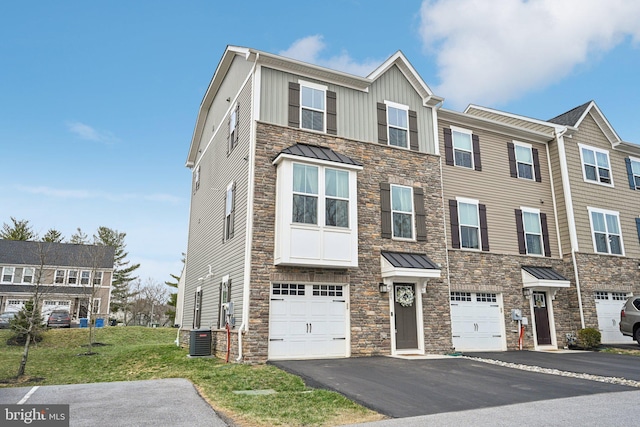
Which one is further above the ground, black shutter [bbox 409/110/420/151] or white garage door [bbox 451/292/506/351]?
black shutter [bbox 409/110/420/151]

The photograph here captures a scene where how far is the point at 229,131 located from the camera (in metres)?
16.2

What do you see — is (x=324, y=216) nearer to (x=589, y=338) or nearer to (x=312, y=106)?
(x=312, y=106)

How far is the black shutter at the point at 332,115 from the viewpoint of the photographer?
568 inches

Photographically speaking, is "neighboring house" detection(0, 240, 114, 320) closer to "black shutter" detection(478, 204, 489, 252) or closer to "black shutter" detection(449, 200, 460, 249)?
"black shutter" detection(449, 200, 460, 249)

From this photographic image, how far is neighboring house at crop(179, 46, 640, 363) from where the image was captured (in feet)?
41.1

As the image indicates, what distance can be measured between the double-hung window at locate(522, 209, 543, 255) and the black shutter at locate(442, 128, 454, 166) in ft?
13.3

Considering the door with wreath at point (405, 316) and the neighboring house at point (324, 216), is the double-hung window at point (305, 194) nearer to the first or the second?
the neighboring house at point (324, 216)

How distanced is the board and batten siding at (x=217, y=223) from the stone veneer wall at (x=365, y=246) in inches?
25.8

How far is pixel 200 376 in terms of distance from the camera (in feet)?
32.7

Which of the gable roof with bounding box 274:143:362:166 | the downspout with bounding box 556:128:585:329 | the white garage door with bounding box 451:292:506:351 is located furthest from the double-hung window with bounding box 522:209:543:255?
the gable roof with bounding box 274:143:362:166

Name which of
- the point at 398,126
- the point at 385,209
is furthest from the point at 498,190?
the point at 385,209

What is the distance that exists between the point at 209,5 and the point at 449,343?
14687mm

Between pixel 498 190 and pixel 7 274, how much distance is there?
4101 cm

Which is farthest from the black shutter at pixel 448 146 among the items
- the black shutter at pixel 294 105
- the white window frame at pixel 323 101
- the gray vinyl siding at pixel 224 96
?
the gray vinyl siding at pixel 224 96
